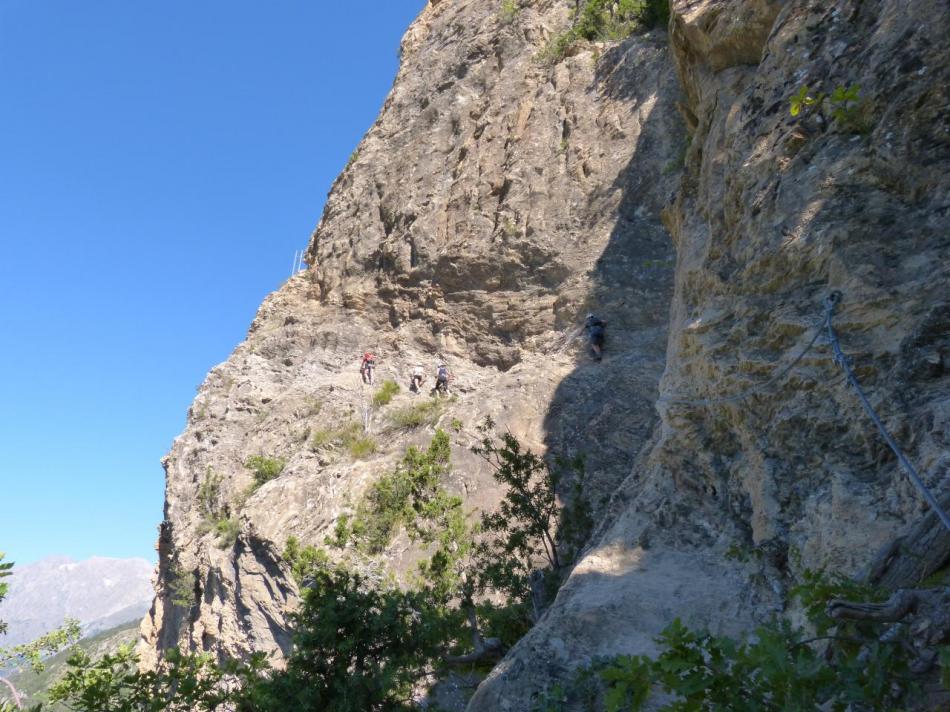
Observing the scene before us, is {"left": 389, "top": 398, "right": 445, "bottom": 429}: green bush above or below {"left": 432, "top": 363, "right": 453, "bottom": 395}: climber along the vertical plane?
below

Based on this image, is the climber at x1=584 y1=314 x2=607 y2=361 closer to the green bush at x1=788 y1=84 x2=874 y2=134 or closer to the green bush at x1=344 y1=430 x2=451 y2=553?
the green bush at x1=344 y1=430 x2=451 y2=553

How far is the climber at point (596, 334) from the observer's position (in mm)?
15594

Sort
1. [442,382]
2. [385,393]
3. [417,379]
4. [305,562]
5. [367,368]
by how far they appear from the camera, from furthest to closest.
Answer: [367,368], [417,379], [385,393], [442,382], [305,562]

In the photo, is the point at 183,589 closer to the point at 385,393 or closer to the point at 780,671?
the point at 385,393

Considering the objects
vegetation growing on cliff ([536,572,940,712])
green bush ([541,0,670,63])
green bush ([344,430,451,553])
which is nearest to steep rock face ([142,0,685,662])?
A: green bush ([344,430,451,553])

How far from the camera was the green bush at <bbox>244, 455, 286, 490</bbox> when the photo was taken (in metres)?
16.4

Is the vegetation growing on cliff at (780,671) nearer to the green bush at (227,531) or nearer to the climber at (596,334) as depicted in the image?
the climber at (596,334)

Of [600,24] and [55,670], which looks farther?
[55,670]

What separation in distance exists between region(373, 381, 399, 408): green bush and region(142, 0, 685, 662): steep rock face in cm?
34

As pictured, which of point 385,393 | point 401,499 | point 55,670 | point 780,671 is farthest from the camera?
point 55,670

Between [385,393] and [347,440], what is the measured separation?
6.25 ft

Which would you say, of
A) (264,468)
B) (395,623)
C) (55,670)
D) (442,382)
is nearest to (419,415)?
(442,382)

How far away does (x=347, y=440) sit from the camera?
635 inches

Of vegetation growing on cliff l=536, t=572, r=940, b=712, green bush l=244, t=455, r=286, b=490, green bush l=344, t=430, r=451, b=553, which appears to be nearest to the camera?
vegetation growing on cliff l=536, t=572, r=940, b=712
